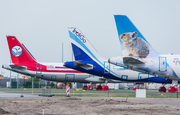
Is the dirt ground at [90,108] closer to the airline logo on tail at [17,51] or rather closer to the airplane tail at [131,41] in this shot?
the airplane tail at [131,41]

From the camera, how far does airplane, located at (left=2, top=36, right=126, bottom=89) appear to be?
41562 mm

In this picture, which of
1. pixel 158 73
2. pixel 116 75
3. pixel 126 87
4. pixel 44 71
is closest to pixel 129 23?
pixel 158 73

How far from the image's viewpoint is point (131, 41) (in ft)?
93.0

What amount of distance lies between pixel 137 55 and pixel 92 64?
8842mm

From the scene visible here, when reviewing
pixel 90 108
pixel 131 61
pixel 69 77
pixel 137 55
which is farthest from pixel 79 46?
pixel 90 108

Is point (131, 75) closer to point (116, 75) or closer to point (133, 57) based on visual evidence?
point (116, 75)

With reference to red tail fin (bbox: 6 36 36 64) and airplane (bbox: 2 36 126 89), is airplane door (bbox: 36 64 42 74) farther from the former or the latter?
red tail fin (bbox: 6 36 36 64)

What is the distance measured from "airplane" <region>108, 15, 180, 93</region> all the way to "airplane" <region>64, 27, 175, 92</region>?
7.74 m

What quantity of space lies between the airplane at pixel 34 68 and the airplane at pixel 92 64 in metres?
7.18

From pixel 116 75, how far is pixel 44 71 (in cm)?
1161


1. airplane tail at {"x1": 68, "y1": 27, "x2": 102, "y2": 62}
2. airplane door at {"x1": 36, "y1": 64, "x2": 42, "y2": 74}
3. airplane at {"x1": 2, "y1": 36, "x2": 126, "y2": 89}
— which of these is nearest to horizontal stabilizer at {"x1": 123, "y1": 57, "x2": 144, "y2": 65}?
airplane tail at {"x1": 68, "y1": 27, "x2": 102, "y2": 62}

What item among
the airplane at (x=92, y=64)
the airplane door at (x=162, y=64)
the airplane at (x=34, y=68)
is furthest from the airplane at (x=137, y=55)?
the airplane at (x=34, y=68)

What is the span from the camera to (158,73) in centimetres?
2888

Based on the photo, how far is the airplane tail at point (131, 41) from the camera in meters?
27.9
